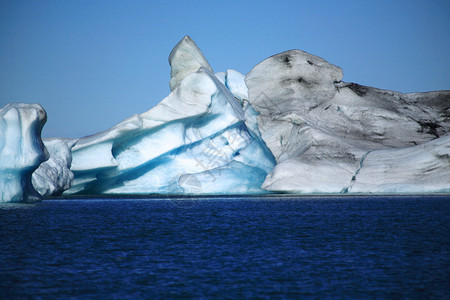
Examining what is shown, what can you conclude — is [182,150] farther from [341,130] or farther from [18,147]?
[18,147]

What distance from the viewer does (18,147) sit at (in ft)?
72.8

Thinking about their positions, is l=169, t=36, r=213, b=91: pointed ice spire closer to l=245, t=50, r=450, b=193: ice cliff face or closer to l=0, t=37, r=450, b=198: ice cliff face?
l=0, t=37, r=450, b=198: ice cliff face

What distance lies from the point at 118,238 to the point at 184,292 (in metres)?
6.83

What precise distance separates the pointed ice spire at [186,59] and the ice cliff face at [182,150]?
7 centimetres

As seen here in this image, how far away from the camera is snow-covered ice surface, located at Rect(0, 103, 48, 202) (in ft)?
72.2

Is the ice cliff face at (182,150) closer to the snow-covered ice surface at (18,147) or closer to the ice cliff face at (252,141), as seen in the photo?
the ice cliff face at (252,141)

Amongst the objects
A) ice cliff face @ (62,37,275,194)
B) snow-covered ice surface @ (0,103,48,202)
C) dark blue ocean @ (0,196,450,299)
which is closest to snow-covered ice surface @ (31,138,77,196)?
ice cliff face @ (62,37,275,194)

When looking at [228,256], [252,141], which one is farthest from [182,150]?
[228,256]

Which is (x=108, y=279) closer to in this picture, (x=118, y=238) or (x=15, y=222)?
(x=118, y=238)

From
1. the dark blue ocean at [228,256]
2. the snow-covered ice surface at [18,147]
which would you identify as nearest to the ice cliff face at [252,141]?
the snow-covered ice surface at [18,147]

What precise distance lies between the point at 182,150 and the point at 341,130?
8722 mm

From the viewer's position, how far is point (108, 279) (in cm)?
1012

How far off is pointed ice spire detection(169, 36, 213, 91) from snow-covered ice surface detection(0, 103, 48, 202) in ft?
39.6

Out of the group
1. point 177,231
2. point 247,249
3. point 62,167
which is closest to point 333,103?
point 62,167
